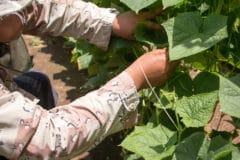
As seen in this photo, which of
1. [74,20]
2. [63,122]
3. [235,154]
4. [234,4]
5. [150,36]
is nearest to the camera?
[235,154]

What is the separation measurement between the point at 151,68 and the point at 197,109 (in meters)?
0.25

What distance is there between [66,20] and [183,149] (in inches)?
36.9

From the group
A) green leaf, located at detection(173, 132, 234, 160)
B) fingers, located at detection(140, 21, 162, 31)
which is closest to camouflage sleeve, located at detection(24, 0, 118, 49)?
fingers, located at detection(140, 21, 162, 31)

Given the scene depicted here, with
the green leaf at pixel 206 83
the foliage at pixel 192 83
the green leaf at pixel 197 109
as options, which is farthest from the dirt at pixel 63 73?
the green leaf at pixel 197 109

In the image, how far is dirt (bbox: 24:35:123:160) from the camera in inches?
117

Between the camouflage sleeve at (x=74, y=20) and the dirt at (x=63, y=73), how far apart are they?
2.82 feet

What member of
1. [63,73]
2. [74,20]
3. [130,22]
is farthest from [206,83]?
[63,73]

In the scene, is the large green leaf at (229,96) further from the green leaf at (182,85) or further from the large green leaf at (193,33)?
the green leaf at (182,85)

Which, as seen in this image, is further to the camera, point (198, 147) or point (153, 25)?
point (153, 25)

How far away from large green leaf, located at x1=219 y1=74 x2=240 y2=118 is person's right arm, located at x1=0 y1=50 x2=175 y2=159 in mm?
333

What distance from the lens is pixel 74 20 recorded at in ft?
7.58

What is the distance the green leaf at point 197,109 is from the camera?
5.46 ft

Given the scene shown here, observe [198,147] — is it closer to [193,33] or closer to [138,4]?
[193,33]

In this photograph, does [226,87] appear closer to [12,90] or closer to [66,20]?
[12,90]
